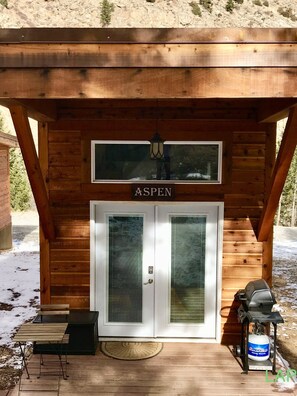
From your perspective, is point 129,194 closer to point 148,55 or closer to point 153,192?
point 153,192

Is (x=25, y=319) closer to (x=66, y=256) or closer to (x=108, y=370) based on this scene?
(x=66, y=256)

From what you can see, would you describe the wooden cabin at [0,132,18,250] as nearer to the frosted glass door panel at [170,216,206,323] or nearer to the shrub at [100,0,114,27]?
the frosted glass door panel at [170,216,206,323]

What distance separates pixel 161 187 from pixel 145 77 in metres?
2.29

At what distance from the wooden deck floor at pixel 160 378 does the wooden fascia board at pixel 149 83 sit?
10.6 feet

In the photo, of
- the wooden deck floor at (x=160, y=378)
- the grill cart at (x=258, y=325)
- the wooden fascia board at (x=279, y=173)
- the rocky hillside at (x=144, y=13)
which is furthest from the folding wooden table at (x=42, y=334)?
the rocky hillside at (x=144, y=13)

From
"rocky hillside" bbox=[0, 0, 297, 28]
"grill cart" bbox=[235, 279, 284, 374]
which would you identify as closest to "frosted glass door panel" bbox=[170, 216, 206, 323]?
A: "grill cart" bbox=[235, 279, 284, 374]

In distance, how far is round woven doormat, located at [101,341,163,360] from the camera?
5.12 m

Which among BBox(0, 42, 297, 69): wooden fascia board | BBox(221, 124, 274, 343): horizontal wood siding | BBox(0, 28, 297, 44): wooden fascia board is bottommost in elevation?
BBox(221, 124, 274, 343): horizontal wood siding

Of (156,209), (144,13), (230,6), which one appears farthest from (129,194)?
(230,6)

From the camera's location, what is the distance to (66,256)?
5.53m

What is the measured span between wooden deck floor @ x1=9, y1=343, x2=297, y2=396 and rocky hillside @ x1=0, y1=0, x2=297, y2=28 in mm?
72758

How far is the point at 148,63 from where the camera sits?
3.18 meters

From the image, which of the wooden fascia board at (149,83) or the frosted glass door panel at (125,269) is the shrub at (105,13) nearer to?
the frosted glass door panel at (125,269)

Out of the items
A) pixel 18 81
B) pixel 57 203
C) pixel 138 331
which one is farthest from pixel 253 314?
pixel 18 81
